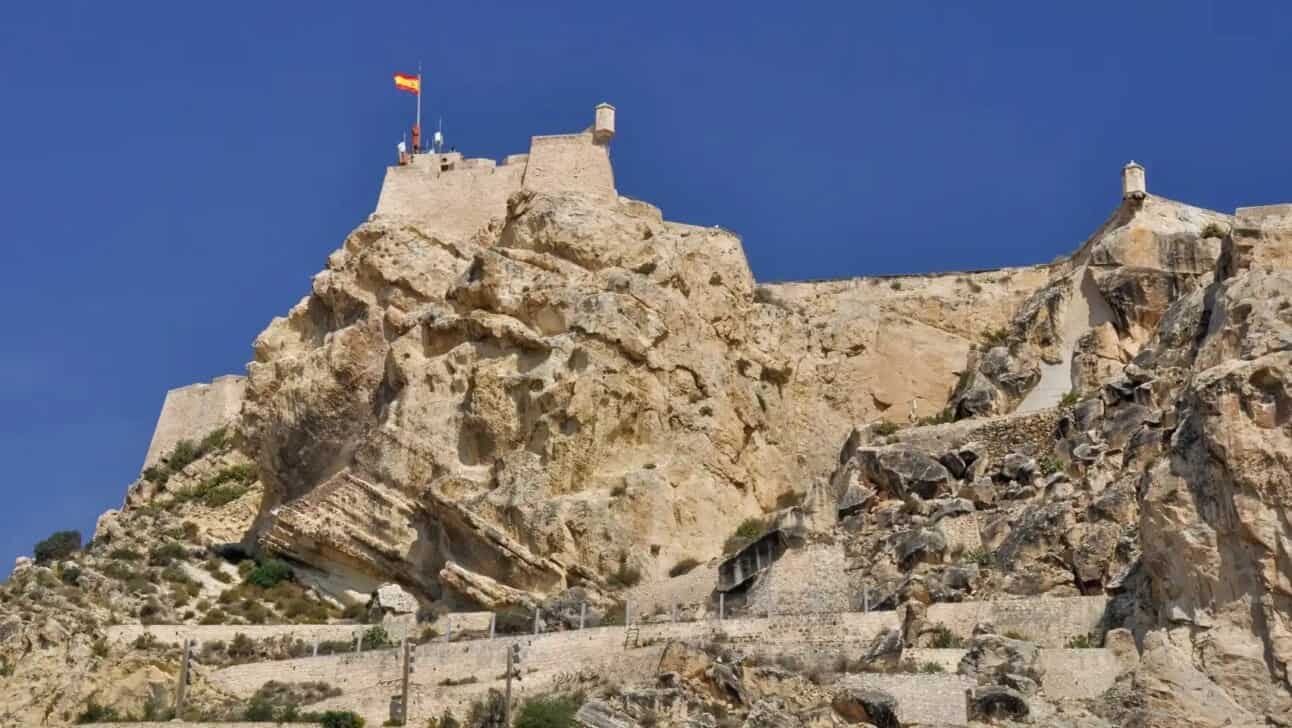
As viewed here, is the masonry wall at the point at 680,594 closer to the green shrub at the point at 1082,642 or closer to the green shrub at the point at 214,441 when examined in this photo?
the green shrub at the point at 1082,642

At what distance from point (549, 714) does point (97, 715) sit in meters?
8.02

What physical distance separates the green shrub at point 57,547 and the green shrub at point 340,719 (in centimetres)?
1783

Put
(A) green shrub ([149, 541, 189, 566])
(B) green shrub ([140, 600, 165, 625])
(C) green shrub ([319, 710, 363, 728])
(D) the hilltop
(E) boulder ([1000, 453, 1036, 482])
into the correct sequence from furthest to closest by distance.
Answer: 1. (A) green shrub ([149, 541, 189, 566])
2. (B) green shrub ([140, 600, 165, 625])
3. (E) boulder ([1000, 453, 1036, 482])
4. (C) green shrub ([319, 710, 363, 728])
5. (D) the hilltop

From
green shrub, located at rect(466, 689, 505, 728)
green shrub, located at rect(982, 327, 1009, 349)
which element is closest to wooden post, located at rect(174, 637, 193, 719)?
green shrub, located at rect(466, 689, 505, 728)

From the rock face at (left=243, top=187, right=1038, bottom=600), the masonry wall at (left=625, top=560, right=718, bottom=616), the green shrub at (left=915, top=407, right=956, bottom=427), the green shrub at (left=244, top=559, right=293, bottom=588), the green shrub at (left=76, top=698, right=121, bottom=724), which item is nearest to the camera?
the green shrub at (left=76, top=698, right=121, bottom=724)

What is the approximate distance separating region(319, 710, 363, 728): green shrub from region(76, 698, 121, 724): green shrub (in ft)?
11.2

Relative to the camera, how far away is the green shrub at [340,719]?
116 feet

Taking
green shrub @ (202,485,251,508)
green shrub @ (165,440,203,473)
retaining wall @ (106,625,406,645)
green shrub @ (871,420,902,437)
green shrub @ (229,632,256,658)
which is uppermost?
green shrub @ (165,440,203,473)

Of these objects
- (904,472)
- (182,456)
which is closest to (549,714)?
(904,472)

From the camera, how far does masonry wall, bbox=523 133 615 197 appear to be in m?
52.1

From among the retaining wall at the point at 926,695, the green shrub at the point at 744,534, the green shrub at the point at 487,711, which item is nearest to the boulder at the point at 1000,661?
the retaining wall at the point at 926,695

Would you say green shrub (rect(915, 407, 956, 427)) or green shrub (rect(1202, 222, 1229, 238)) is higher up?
green shrub (rect(1202, 222, 1229, 238))

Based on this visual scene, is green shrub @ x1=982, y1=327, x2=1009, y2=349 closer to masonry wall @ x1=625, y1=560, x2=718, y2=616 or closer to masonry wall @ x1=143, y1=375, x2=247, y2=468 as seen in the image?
masonry wall @ x1=625, y1=560, x2=718, y2=616

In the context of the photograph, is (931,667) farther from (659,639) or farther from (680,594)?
(680,594)
